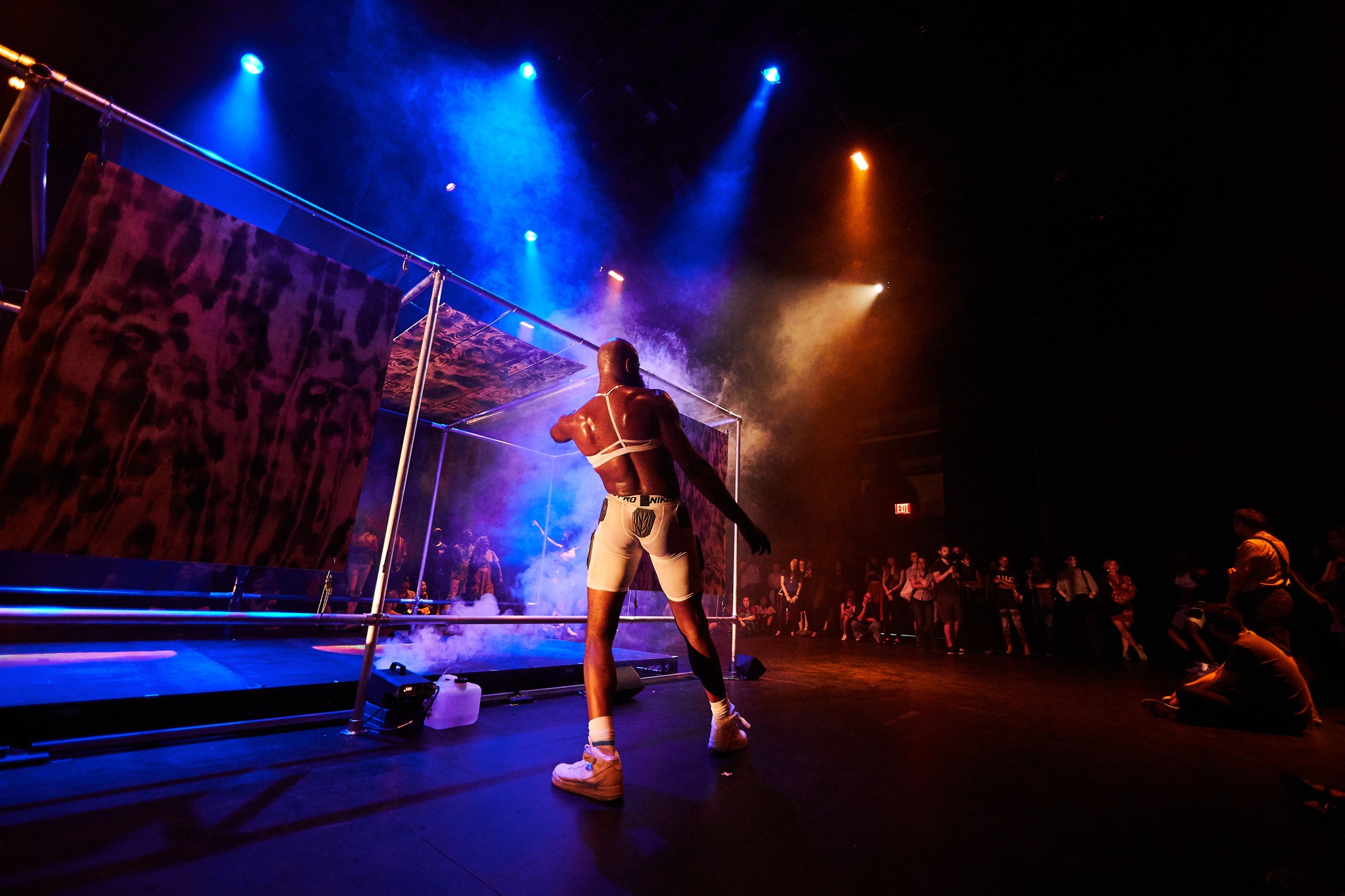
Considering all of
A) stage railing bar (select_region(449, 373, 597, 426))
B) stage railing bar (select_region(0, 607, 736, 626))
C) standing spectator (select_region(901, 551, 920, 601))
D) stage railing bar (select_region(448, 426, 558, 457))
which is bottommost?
stage railing bar (select_region(0, 607, 736, 626))

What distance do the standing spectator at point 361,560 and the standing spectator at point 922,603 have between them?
36.4 ft

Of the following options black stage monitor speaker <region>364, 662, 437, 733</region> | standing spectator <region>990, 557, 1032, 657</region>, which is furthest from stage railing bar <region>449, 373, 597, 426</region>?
standing spectator <region>990, 557, 1032, 657</region>

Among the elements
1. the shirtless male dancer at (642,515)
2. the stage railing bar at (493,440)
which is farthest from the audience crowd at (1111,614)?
the stage railing bar at (493,440)

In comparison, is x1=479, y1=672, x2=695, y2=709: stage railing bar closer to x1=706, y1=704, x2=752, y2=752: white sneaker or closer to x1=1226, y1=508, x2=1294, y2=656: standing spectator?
x1=706, y1=704, x2=752, y2=752: white sneaker

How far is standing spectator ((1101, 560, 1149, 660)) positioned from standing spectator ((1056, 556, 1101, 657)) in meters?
0.29

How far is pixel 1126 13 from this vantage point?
18.2 ft

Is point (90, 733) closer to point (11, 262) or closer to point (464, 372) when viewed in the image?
point (464, 372)

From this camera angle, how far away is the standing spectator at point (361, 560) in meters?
8.89

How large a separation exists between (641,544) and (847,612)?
11503 millimetres

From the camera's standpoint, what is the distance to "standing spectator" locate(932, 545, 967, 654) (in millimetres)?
9852

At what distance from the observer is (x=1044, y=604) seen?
31.9 ft

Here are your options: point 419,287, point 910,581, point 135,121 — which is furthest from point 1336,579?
point 135,121

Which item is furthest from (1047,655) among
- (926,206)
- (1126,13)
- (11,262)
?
(11,262)

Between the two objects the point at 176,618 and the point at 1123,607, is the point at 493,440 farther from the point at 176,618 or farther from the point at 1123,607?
the point at 1123,607
